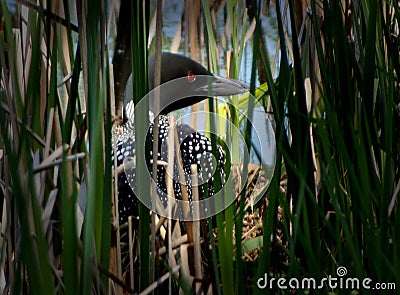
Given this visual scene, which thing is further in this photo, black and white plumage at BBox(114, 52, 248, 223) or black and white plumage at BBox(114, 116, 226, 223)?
black and white plumage at BBox(114, 116, 226, 223)

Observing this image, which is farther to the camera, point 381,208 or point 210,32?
point 210,32

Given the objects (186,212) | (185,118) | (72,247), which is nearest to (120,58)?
(185,118)

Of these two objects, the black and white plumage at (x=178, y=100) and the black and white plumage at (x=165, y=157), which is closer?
the black and white plumage at (x=178, y=100)

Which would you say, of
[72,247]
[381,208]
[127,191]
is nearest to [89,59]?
[72,247]

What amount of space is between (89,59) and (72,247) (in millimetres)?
152

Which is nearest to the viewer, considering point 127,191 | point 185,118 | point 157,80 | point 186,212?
point 157,80

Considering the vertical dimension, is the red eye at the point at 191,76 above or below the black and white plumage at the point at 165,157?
above

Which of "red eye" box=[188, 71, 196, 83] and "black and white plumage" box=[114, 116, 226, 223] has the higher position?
"red eye" box=[188, 71, 196, 83]

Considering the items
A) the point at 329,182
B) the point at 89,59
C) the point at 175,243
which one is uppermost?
the point at 89,59

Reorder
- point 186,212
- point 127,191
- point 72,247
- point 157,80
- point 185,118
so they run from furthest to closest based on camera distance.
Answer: point 127,191, point 185,118, point 186,212, point 157,80, point 72,247

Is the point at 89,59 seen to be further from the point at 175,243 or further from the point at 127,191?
the point at 127,191

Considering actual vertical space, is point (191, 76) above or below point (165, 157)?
above

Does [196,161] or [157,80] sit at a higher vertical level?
[157,80]

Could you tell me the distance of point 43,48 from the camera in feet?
2.09
